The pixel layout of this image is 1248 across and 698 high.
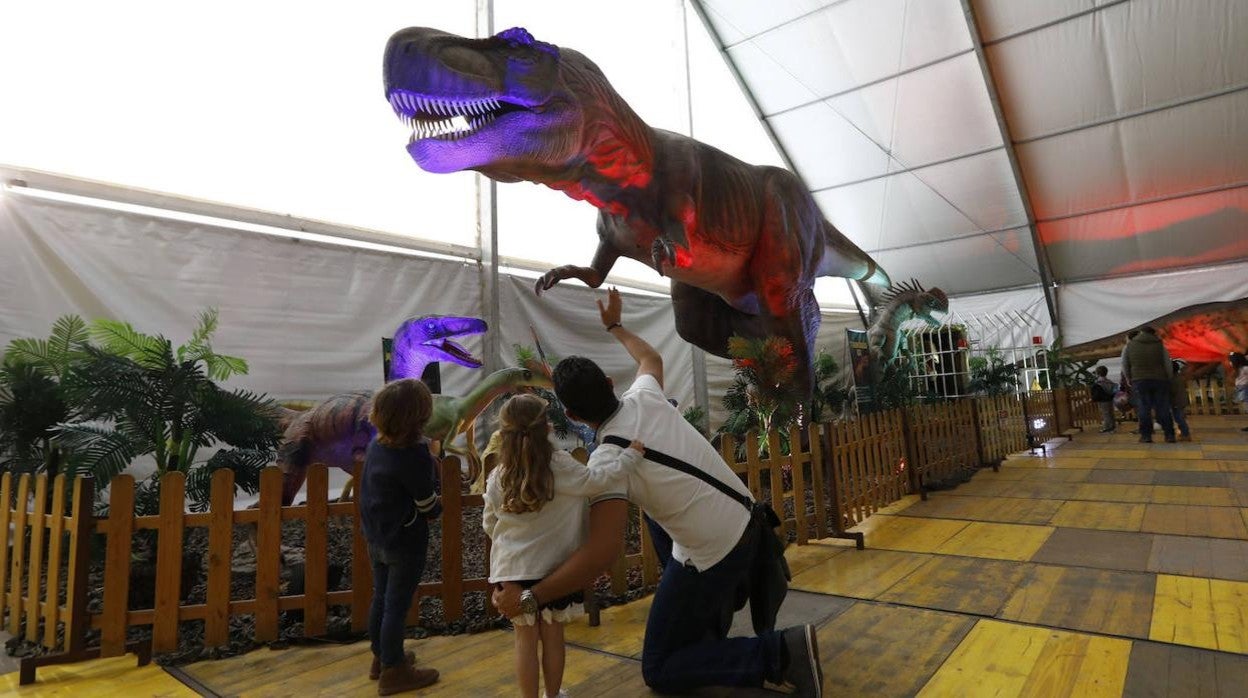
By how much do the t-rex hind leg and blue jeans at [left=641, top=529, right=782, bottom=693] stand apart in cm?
251

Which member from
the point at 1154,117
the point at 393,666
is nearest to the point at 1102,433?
the point at 1154,117

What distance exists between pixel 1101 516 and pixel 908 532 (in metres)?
1.24

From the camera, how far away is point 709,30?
12.0 m

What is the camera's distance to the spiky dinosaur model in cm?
688

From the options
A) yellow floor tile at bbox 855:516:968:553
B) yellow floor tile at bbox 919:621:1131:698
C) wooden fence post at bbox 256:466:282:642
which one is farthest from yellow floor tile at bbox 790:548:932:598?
wooden fence post at bbox 256:466:282:642

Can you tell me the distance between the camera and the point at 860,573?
10.1 feet

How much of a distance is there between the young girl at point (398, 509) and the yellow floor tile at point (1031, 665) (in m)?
1.57

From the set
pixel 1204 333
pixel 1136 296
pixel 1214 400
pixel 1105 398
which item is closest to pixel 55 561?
pixel 1105 398

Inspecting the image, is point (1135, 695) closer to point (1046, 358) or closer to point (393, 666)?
point (393, 666)

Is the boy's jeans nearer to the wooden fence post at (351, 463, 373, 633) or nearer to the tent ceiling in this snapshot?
the tent ceiling

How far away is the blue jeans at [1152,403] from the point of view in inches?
287

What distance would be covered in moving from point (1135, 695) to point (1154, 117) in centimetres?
1186

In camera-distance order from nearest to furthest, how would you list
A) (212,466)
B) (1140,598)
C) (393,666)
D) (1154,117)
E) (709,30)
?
(393,666) < (1140,598) < (212,466) < (1154,117) < (709,30)

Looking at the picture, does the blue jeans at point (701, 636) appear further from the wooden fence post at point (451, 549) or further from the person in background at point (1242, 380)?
the person in background at point (1242, 380)
